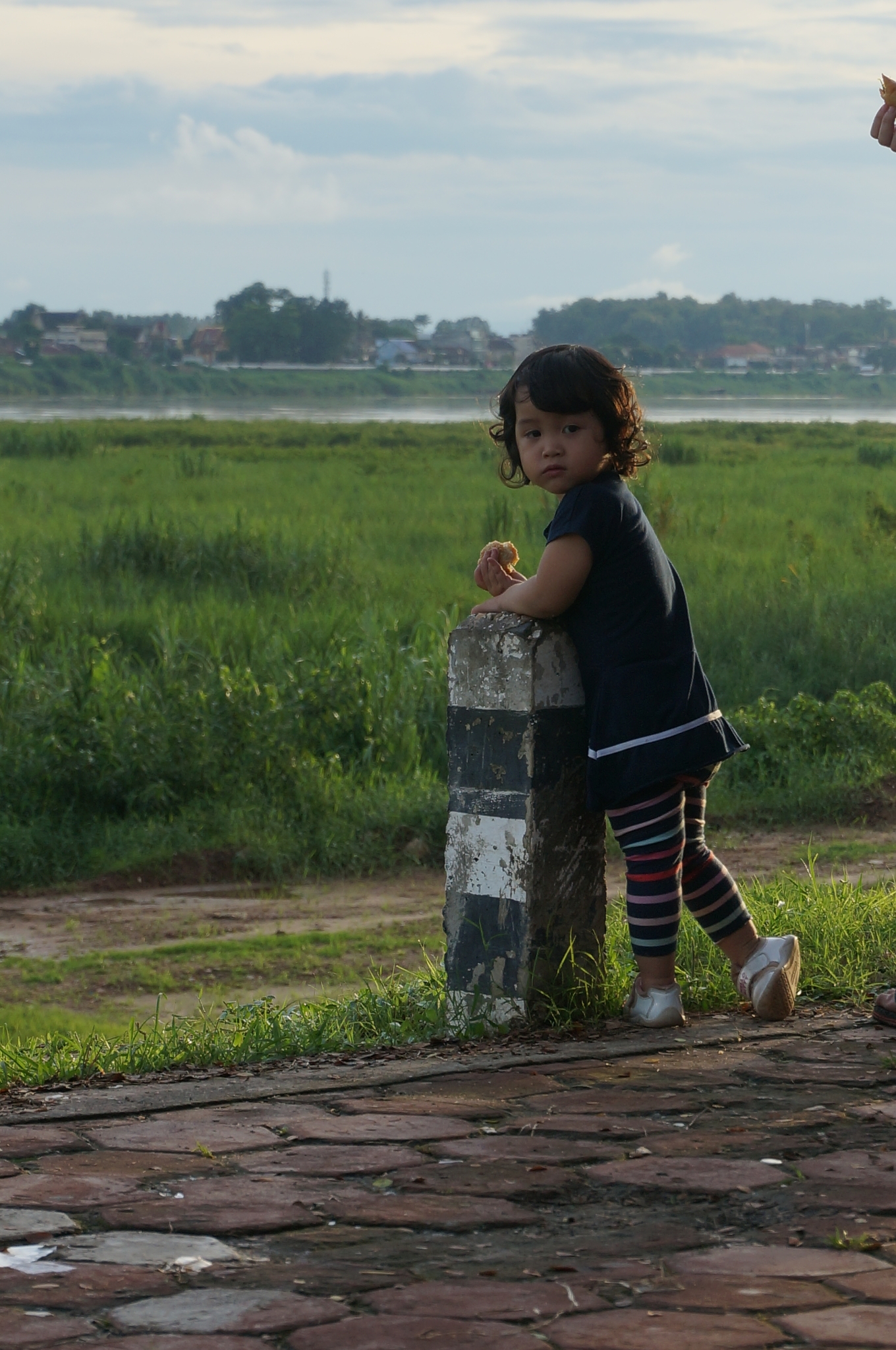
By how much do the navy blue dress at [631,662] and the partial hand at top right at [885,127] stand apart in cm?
92

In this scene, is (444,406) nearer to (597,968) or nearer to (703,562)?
(703,562)

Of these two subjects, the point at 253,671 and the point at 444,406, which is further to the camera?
the point at 444,406

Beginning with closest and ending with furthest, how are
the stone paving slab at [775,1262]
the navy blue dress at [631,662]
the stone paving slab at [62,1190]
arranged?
the stone paving slab at [775,1262] < the stone paving slab at [62,1190] < the navy blue dress at [631,662]

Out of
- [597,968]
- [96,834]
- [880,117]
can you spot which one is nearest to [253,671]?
[96,834]

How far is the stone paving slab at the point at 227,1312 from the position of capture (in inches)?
78.2

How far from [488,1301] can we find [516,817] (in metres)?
1.60

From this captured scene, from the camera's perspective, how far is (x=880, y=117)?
3379mm

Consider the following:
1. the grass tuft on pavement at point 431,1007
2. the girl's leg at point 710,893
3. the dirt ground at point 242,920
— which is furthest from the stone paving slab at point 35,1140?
the dirt ground at point 242,920

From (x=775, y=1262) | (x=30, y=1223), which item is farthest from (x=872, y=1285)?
(x=30, y=1223)

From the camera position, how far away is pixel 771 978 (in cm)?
361

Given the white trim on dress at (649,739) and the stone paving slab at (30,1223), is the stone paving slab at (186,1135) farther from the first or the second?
the white trim on dress at (649,739)

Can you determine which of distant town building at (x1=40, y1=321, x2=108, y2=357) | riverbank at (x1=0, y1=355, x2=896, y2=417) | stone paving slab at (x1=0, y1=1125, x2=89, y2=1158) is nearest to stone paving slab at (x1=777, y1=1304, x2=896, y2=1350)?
stone paving slab at (x1=0, y1=1125, x2=89, y2=1158)

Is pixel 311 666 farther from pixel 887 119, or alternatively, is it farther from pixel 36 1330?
pixel 36 1330

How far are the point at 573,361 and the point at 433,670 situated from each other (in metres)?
5.72
